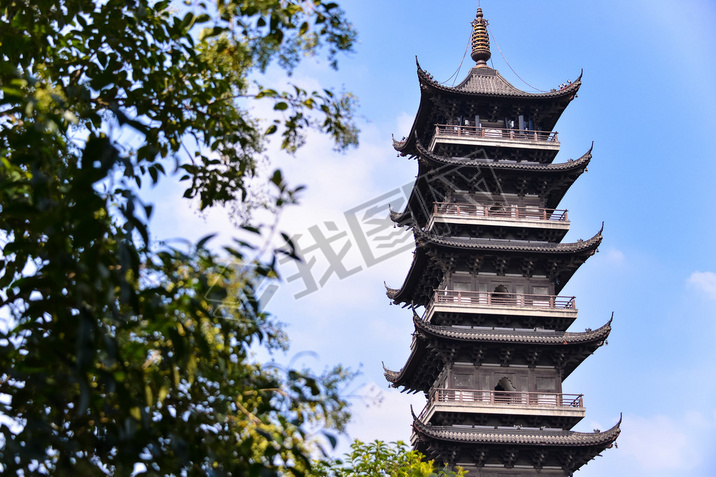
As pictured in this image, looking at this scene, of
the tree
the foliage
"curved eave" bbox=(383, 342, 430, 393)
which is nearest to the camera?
the tree

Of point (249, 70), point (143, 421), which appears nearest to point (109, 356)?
point (143, 421)

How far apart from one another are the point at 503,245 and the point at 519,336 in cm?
332

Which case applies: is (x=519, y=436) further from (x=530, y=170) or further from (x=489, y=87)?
(x=489, y=87)

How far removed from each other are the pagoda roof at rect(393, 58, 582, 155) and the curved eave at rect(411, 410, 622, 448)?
1102 cm

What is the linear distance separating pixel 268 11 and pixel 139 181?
5.95 feet

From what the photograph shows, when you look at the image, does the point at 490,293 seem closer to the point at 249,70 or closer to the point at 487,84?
the point at 487,84

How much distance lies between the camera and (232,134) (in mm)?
7113

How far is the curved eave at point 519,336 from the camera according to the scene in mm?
26781

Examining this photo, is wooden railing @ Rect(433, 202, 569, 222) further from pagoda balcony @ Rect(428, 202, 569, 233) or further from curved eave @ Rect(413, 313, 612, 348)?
curved eave @ Rect(413, 313, 612, 348)

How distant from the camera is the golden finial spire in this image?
3494 centimetres

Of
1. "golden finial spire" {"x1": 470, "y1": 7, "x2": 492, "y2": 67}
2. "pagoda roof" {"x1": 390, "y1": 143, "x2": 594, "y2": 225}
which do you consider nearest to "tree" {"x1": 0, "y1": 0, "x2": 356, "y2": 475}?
"pagoda roof" {"x1": 390, "y1": 143, "x2": 594, "y2": 225}

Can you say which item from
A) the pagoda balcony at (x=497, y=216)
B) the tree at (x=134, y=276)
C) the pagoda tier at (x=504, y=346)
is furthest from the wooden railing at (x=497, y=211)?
the tree at (x=134, y=276)

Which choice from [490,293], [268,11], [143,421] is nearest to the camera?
[143,421]

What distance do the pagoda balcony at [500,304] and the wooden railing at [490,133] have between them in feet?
20.1
